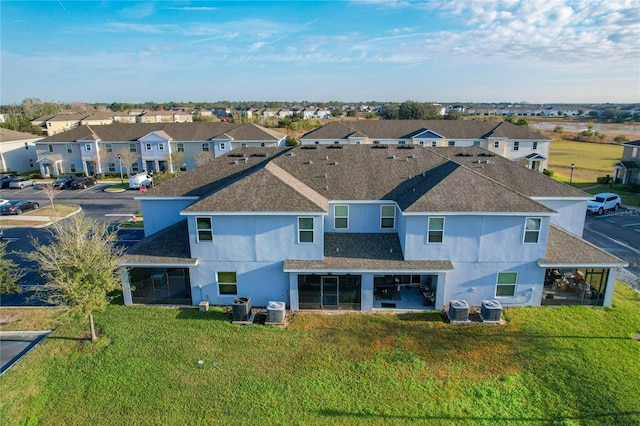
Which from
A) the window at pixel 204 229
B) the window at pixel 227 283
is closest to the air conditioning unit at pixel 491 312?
the window at pixel 227 283

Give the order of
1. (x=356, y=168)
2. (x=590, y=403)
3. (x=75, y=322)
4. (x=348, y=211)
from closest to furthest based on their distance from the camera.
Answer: (x=590, y=403) < (x=75, y=322) < (x=348, y=211) < (x=356, y=168)

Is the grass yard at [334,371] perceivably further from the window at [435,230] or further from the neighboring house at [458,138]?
the neighboring house at [458,138]

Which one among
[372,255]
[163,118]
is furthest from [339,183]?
[163,118]

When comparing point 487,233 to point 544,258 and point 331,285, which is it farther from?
point 331,285

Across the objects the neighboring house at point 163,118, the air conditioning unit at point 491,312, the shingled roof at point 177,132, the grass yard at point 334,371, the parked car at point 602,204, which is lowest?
the grass yard at point 334,371

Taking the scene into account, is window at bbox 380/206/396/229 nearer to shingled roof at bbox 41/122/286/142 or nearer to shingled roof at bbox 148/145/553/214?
shingled roof at bbox 148/145/553/214

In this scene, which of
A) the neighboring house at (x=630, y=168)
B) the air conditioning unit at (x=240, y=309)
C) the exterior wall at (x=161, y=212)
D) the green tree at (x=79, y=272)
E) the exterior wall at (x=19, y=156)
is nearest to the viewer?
the green tree at (x=79, y=272)

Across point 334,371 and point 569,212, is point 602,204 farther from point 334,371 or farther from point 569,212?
point 334,371

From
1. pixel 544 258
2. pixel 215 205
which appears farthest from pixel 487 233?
pixel 215 205

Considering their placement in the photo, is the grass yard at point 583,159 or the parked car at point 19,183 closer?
the parked car at point 19,183
